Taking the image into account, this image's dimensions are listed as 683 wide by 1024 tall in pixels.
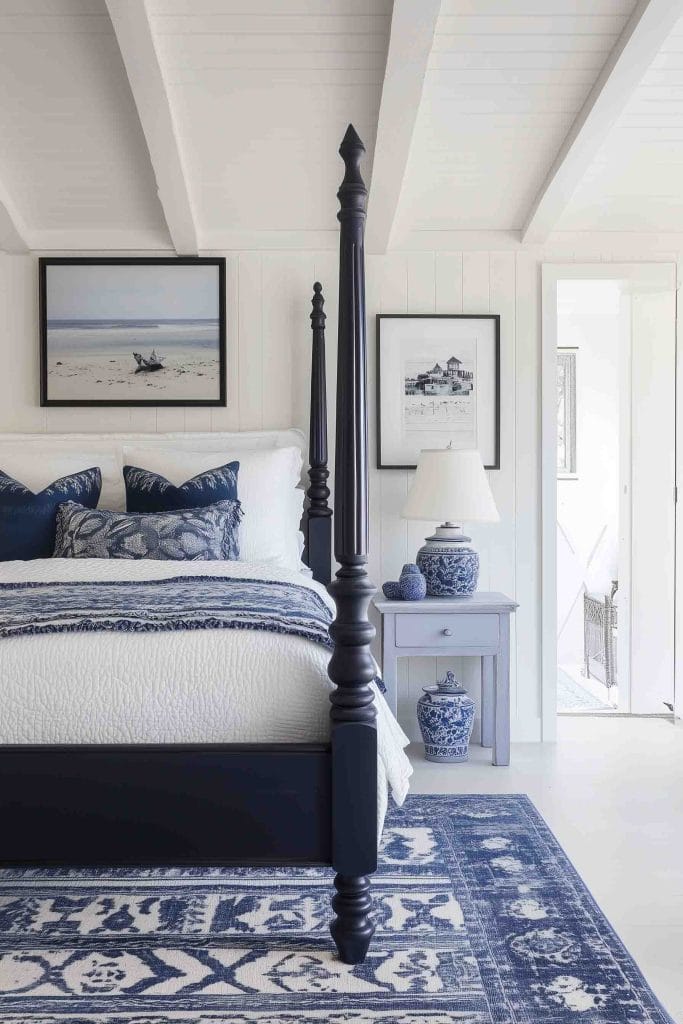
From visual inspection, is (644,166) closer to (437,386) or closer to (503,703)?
(437,386)

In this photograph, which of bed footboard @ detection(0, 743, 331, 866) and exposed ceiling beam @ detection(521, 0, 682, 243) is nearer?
bed footboard @ detection(0, 743, 331, 866)

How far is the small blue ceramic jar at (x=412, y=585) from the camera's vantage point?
363 cm

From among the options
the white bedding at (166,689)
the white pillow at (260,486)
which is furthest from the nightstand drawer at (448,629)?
the white bedding at (166,689)

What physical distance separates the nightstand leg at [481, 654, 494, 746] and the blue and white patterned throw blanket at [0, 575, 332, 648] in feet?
4.52

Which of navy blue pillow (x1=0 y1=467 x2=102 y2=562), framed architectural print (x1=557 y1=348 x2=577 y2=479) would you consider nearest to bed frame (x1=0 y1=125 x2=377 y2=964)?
navy blue pillow (x1=0 y1=467 x2=102 y2=562)

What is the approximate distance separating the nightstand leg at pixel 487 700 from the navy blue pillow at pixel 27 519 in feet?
5.77

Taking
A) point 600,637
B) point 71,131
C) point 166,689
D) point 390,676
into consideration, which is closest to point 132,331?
point 71,131

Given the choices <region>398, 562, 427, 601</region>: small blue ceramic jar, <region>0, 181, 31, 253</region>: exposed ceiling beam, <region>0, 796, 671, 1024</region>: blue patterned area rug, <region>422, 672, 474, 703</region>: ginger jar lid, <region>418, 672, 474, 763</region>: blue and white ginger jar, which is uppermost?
<region>0, 181, 31, 253</region>: exposed ceiling beam

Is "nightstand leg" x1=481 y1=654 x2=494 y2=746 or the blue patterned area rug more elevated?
"nightstand leg" x1=481 y1=654 x2=494 y2=746

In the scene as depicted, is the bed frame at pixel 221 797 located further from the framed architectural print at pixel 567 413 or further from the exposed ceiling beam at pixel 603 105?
the framed architectural print at pixel 567 413

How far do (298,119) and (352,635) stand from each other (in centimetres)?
219

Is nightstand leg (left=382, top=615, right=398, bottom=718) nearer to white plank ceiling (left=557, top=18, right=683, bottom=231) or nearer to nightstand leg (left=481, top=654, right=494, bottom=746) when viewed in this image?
nightstand leg (left=481, top=654, right=494, bottom=746)

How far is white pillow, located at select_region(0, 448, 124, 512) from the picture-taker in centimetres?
365

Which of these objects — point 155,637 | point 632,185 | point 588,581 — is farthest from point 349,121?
point 588,581
